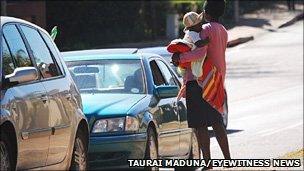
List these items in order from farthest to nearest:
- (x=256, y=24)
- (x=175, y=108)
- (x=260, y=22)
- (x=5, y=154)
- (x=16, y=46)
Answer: (x=260, y=22) < (x=256, y=24) < (x=175, y=108) < (x=16, y=46) < (x=5, y=154)

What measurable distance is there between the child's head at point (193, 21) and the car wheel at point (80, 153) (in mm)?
1708

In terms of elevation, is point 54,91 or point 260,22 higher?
point 54,91

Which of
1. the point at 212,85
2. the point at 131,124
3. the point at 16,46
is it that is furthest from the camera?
the point at 131,124

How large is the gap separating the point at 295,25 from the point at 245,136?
114 ft

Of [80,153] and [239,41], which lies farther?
[239,41]

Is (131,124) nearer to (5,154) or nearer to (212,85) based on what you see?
(212,85)

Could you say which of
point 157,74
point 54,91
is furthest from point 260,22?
point 54,91

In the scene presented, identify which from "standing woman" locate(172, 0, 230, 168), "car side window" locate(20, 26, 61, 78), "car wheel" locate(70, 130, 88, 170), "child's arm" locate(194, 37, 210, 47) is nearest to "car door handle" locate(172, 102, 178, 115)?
"standing woman" locate(172, 0, 230, 168)

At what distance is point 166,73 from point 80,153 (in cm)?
370

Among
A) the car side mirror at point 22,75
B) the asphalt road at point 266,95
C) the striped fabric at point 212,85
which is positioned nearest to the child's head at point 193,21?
the striped fabric at point 212,85

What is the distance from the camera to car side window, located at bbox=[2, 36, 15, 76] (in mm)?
7917

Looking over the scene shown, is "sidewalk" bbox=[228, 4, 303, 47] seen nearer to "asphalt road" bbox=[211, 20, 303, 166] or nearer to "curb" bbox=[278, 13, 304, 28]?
"curb" bbox=[278, 13, 304, 28]

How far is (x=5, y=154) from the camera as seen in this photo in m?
7.53

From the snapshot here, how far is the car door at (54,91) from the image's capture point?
882 centimetres
